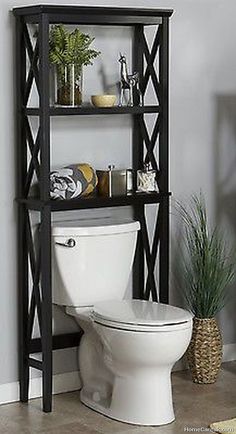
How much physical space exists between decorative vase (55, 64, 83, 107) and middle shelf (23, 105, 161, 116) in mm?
75

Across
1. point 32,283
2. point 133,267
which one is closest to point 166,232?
point 133,267

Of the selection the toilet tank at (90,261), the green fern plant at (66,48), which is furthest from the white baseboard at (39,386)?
the green fern plant at (66,48)

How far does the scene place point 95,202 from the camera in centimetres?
450

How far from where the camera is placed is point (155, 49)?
4723mm

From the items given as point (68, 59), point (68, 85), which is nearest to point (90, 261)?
point (68, 85)

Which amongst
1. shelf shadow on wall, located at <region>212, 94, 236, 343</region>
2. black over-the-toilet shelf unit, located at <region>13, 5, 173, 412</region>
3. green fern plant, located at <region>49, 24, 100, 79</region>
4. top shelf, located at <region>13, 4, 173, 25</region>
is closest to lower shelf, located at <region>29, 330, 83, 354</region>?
black over-the-toilet shelf unit, located at <region>13, 5, 173, 412</region>

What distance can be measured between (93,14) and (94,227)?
912mm

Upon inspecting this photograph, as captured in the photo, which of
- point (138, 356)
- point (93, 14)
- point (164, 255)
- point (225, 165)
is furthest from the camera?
point (225, 165)

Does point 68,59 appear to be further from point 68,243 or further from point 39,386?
point 39,386

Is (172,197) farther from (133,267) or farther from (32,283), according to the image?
(32,283)

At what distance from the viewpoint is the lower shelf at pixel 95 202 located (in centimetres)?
437

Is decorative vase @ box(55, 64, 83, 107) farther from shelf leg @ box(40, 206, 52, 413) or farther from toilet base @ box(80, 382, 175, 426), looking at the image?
toilet base @ box(80, 382, 175, 426)

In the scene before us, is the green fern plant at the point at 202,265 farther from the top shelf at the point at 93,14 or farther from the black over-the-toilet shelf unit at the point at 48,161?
the top shelf at the point at 93,14

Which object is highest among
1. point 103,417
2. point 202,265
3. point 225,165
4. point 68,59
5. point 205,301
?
point 68,59
